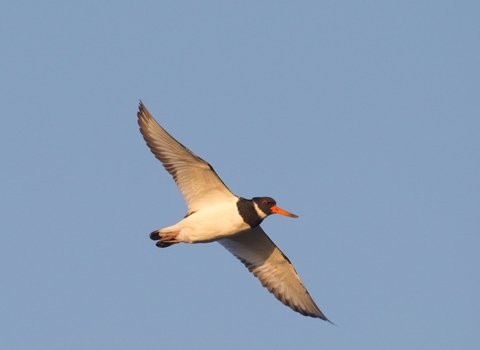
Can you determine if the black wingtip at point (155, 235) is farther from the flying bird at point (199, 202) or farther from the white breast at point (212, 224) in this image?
the white breast at point (212, 224)

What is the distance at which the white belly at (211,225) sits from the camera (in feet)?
52.5

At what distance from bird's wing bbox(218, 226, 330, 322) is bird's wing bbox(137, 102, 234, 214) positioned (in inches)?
65.5

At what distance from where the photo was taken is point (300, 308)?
17.7 m

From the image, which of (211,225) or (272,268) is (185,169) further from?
(272,268)

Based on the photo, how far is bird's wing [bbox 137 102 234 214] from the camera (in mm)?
16031

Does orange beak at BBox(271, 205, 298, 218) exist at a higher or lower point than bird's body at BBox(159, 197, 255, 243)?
lower

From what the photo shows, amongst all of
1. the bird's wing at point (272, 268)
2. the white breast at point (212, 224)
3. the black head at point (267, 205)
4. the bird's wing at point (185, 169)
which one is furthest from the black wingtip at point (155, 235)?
the bird's wing at point (272, 268)

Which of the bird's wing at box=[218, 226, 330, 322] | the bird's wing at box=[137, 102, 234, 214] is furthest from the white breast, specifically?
the bird's wing at box=[218, 226, 330, 322]

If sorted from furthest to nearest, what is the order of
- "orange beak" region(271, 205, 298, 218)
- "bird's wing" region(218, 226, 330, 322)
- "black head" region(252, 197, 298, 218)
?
"bird's wing" region(218, 226, 330, 322)
"orange beak" region(271, 205, 298, 218)
"black head" region(252, 197, 298, 218)

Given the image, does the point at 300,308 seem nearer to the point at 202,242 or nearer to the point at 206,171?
the point at 202,242

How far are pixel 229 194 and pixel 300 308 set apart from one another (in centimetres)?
330

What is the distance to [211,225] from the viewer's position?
1602 centimetres

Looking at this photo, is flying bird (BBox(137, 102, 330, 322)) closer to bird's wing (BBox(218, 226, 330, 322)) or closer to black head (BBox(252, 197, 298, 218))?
black head (BBox(252, 197, 298, 218))

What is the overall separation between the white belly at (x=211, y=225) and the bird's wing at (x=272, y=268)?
152 cm
